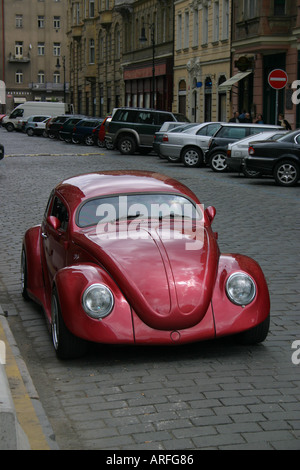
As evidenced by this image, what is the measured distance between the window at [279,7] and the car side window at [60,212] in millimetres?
30859

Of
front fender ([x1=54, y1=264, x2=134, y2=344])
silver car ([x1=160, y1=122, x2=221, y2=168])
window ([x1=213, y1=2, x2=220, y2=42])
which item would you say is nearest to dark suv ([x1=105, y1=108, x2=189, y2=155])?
silver car ([x1=160, y1=122, x2=221, y2=168])

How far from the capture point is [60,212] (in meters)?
8.17

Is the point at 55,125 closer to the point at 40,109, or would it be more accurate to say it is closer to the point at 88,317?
the point at 40,109

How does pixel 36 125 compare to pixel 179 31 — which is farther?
pixel 36 125

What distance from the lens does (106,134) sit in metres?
38.1

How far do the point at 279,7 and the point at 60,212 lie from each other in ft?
103

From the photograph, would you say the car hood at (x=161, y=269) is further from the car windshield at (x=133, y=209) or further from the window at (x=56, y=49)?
the window at (x=56, y=49)

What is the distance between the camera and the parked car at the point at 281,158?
2239 cm

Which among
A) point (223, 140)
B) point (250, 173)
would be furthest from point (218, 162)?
point (250, 173)

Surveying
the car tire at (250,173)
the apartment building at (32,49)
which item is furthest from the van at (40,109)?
the car tire at (250,173)

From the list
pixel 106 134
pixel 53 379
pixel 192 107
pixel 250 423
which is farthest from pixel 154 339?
pixel 192 107

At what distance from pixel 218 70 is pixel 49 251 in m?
40.7

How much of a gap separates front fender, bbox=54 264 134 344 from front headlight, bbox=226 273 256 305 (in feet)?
2.72
